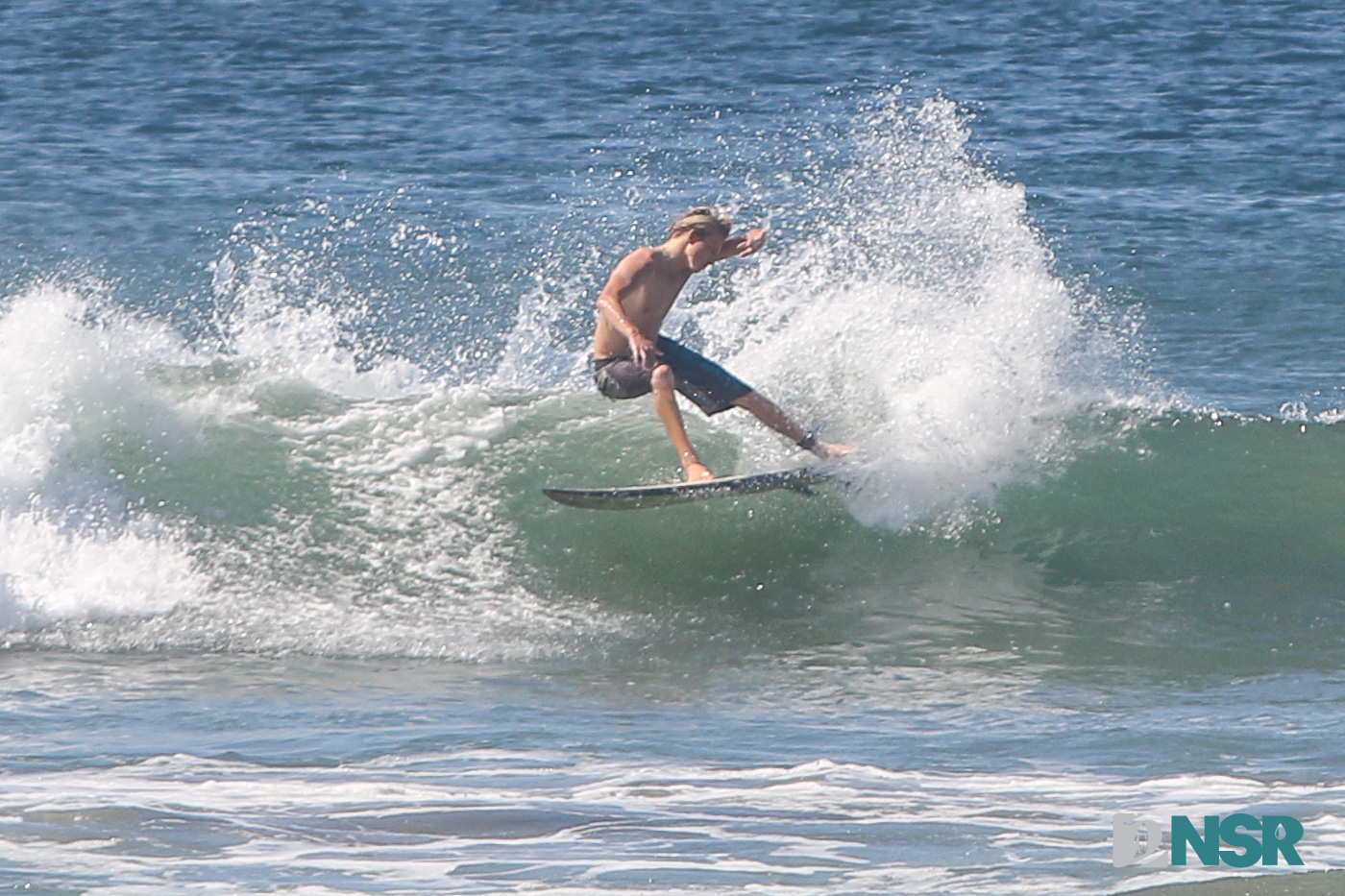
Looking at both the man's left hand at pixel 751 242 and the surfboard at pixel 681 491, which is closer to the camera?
the surfboard at pixel 681 491

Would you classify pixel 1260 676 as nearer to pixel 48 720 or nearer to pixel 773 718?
pixel 773 718

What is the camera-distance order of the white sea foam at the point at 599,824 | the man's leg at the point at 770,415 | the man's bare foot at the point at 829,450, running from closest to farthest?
the white sea foam at the point at 599,824, the man's leg at the point at 770,415, the man's bare foot at the point at 829,450

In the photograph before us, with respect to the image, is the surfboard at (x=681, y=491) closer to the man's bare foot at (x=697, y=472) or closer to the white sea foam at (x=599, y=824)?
the man's bare foot at (x=697, y=472)

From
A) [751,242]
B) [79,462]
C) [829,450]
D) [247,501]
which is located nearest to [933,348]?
[829,450]

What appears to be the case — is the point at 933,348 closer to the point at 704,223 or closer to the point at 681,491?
the point at 704,223

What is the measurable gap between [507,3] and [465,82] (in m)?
4.85

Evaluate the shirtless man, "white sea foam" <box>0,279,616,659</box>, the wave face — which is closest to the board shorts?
the shirtless man

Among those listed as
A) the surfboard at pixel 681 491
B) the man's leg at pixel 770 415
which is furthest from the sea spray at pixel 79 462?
the man's leg at pixel 770 415

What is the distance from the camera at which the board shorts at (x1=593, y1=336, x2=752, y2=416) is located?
8508 mm

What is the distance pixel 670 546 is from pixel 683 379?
115 cm

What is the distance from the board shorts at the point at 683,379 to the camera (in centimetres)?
851

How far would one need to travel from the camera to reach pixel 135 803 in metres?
6.02

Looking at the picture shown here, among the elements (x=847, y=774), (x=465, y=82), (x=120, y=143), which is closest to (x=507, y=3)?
(x=465, y=82)

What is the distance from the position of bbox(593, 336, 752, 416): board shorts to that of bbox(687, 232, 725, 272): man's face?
0.45 metres
